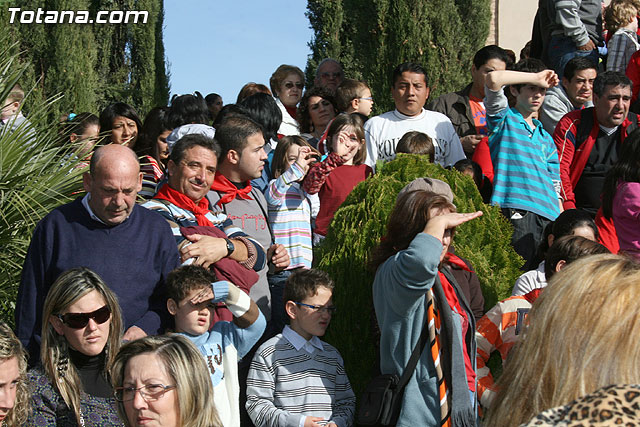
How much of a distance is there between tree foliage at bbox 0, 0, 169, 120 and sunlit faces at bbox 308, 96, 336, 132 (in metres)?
6.39

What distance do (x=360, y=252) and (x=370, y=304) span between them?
33 cm

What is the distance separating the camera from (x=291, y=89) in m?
9.09

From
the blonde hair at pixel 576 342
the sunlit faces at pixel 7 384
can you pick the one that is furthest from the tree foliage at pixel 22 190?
the blonde hair at pixel 576 342

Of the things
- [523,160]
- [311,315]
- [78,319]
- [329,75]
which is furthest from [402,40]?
[78,319]

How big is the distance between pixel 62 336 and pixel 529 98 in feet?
14.9

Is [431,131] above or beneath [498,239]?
above

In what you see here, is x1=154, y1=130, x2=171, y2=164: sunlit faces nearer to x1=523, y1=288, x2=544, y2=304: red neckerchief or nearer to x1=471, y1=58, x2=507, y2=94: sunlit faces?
x1=471, y1=58, x2=507, y2=94: sunlit faces

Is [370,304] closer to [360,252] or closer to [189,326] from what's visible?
[360,252]

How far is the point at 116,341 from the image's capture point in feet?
13.0

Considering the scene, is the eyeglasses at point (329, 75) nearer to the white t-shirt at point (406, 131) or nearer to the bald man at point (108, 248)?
the white t-shirt at point (406, 131)

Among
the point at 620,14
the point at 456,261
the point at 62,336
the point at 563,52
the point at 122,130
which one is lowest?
the point at 62,336

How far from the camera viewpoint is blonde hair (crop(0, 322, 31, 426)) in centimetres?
355

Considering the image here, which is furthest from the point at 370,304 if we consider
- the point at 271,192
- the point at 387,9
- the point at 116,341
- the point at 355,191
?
the point at 387,9
